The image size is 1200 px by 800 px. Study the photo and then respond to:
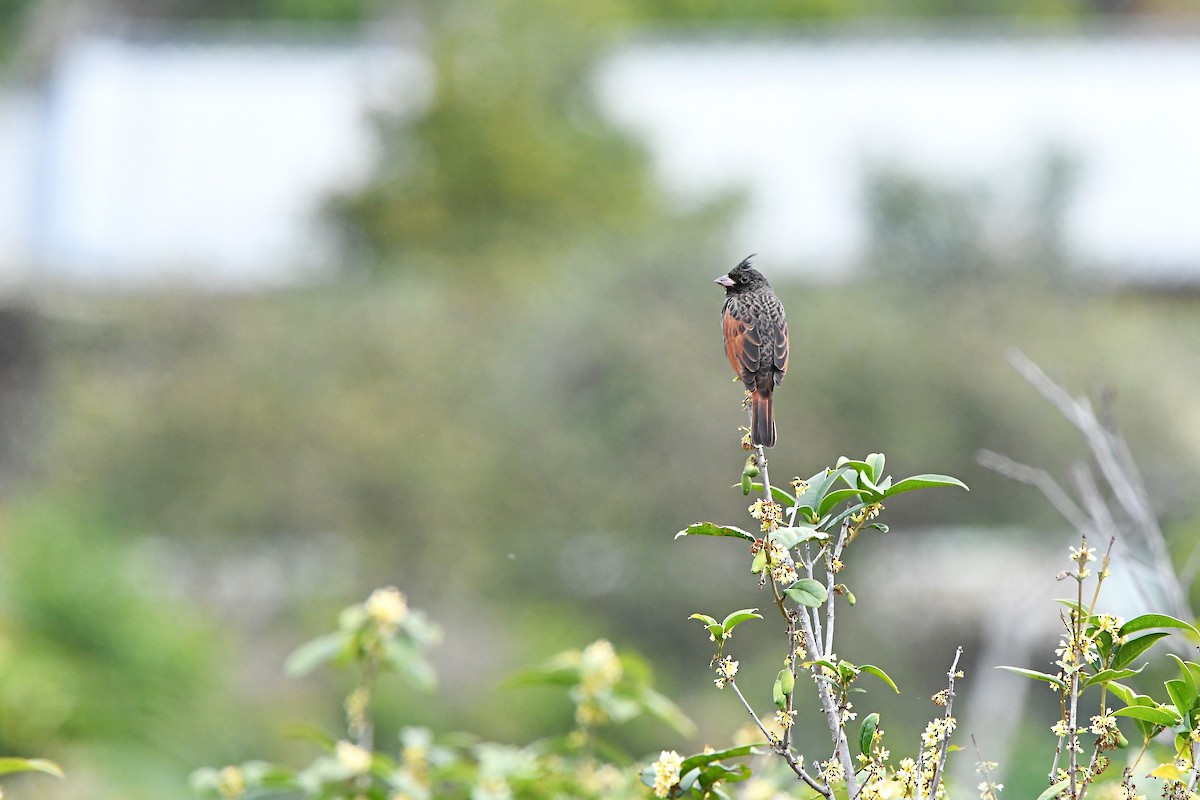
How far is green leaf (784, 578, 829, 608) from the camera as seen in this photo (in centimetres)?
128

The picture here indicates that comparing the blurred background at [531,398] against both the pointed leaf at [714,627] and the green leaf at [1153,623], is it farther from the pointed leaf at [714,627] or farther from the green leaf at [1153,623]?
the pointed leaf at [714,627]

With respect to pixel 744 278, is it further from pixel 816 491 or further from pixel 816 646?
pixel 816 646

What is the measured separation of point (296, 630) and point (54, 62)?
35.8 feet

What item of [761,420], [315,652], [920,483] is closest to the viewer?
[920,483]

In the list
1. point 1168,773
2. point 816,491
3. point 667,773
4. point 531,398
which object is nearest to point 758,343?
point 816,491

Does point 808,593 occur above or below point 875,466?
below

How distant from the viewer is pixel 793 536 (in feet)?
4.16

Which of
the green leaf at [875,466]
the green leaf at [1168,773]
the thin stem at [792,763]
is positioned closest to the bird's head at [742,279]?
the green leaf at [875,466]

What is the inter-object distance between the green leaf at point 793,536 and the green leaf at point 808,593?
0.04m

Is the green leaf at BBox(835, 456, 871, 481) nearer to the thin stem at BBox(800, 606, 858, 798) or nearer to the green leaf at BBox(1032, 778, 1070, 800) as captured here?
the thin stem at BBox(800, 606, 858, 798)

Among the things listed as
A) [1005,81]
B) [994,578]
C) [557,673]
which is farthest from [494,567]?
[1005,81]

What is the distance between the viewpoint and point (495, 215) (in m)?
10.5

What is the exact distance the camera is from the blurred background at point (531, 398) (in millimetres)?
6871

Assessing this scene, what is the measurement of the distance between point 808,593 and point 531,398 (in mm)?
7116
